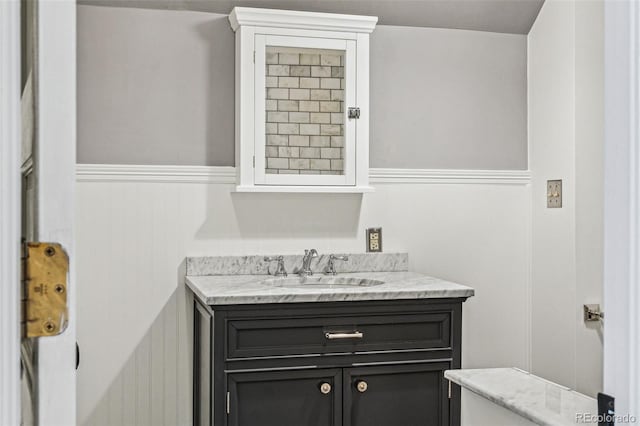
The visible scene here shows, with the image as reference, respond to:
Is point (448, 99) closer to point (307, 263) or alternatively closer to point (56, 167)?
point (307, 263)

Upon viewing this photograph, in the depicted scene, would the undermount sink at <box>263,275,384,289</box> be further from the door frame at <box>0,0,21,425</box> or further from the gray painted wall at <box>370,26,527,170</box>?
the door frame at <box>0,0,21,425</box>

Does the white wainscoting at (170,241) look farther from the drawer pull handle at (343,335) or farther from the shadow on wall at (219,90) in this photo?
the drawer pull handle at (343,335)

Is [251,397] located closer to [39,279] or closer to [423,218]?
[423,218]

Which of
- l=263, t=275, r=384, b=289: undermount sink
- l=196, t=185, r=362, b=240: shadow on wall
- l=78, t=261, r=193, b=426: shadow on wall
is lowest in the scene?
l=78, t=261, r=193, b=426: shadow on wall

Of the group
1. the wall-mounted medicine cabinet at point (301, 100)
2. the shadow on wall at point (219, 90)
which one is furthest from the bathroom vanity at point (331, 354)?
the shadow on wall at point (219, 90)

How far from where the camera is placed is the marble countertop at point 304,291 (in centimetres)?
251

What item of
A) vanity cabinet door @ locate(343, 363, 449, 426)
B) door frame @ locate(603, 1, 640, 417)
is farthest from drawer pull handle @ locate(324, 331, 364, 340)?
door frame @ locate(603, 1, 640, 417)

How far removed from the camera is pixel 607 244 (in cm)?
85

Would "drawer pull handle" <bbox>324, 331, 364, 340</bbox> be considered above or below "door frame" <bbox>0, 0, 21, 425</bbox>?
below

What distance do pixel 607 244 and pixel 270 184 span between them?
229 cm

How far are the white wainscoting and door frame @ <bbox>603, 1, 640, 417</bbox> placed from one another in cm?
246

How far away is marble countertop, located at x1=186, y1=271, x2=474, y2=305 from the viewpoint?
2.51 meters

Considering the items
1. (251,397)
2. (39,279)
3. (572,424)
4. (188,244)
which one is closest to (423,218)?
→ (188,244)

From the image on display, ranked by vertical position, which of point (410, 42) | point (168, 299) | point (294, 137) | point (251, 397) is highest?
point (410, 42)
